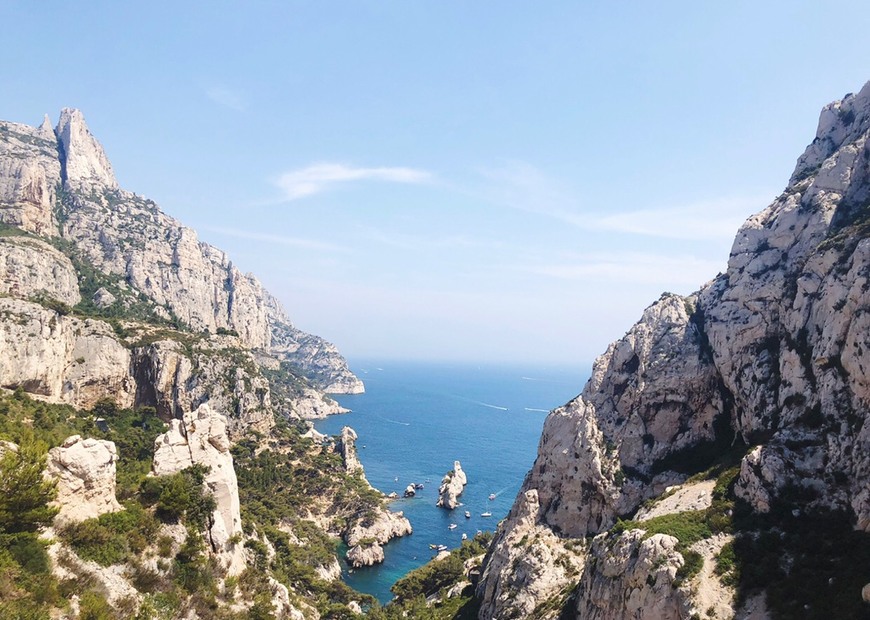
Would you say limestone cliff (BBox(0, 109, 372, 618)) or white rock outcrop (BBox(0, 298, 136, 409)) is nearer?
limestone cliff (BBox(0, 109, 372, 618))

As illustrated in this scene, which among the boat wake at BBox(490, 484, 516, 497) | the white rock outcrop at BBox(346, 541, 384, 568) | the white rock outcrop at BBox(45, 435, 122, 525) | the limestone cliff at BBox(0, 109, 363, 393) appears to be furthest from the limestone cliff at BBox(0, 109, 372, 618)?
the boat wake at BBox(490, 484, 516, 497)

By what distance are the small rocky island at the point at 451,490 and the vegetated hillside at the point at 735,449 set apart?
5684cm

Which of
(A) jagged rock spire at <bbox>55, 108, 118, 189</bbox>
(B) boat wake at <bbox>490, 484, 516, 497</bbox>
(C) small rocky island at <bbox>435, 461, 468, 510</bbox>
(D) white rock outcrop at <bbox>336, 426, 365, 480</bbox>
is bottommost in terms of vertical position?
(B) boat wake at <bbox>490, 484, 516, 497</bbox>

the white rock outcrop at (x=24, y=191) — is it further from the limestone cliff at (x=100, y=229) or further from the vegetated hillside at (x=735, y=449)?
the vegetated hillside at (x=735, y=449)

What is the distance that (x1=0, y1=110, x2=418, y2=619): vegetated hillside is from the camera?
932 inches

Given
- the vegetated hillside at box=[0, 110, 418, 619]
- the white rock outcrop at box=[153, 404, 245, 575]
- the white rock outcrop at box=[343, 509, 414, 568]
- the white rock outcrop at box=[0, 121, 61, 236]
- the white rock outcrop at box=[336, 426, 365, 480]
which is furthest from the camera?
the white rock outcrop at box=[0, 121, 61, 236]

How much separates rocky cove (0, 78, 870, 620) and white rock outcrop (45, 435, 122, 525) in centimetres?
12

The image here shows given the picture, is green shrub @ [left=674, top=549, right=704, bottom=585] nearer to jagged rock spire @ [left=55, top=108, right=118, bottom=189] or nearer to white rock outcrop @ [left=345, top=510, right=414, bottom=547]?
white rock outcrop @ [left=345, top=510, right=414, bottom=547]

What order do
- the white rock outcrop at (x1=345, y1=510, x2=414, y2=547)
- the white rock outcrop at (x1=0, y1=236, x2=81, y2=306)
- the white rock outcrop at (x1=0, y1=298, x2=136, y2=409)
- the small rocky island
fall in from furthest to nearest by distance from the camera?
the small rocky island, the white rock outcrop at (x1=0, y1=236, x2=81, y2=306), the white rock outcrop at (x1=345, y1=510, x2=414, y2=547), the white rock outcrop at (x1=0, y1=298, x2=136, y2=409)

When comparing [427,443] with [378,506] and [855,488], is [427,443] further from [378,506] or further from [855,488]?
[855,488]

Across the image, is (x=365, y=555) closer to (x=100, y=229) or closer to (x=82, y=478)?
(x=82, y=478)

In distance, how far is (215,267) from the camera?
182 m

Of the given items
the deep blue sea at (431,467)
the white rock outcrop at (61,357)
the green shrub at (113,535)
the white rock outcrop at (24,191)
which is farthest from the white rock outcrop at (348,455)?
Result: the white rock outcrop at (24,191)

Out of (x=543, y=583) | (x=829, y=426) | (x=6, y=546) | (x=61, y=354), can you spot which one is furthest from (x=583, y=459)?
(x=61, y=354)
